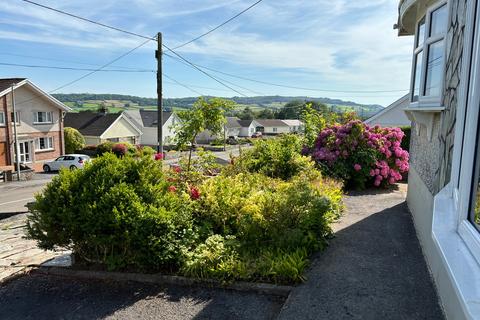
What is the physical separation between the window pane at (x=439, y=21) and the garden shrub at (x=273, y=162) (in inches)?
208

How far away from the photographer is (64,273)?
5.56 m

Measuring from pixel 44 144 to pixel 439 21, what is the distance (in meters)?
34.0

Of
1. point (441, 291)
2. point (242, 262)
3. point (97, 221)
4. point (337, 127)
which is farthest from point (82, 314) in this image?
point (337, 127)

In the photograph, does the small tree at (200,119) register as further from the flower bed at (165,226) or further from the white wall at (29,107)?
the white wall at (29,107)

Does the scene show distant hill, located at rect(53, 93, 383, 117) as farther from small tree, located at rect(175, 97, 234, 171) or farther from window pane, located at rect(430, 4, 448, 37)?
window pane, located at rect(430, 4, 448, 37)

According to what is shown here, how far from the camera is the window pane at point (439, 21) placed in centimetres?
477

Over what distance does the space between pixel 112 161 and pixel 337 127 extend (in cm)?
838

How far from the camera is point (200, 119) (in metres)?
8.61

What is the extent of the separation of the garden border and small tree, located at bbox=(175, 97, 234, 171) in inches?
150

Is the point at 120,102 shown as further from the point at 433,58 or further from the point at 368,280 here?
the point at 368,280

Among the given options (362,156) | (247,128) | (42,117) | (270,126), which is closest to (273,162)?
(362,156)

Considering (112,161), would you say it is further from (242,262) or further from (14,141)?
(14,141)

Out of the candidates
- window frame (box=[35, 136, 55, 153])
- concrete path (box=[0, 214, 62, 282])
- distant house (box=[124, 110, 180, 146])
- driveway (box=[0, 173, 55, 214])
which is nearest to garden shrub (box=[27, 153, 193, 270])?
concrete path (box=[0, 214, 62, 282])

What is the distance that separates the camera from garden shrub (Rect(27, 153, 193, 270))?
5.05 metres
